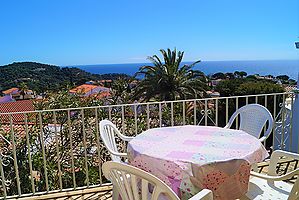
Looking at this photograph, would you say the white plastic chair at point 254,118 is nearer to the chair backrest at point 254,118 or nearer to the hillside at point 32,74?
the chair backrest at point 254,118

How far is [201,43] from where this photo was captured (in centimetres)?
2855

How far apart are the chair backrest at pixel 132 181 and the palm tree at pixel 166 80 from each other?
13724 mm

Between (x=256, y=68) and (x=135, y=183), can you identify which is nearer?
(x=135, y=183)

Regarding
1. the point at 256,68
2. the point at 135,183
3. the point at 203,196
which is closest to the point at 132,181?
the point at 135,183

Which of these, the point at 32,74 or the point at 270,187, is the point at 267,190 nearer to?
the point at 270,187

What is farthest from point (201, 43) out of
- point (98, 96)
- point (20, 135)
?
point (20, 135)

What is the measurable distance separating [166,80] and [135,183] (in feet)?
46.0

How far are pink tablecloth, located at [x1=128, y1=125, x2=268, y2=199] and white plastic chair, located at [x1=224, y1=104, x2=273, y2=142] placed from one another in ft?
2.15

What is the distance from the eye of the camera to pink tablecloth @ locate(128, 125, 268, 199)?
5.41ft

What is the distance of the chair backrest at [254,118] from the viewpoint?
8.72 feet

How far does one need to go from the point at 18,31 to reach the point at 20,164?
2113 centimetres

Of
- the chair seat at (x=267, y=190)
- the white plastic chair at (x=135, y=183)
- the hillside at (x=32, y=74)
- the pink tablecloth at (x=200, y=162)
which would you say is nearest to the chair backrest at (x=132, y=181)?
the white plastic chair at (x=135, y=183)

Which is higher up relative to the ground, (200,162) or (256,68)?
(200,162)

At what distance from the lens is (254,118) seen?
9.13 ft
